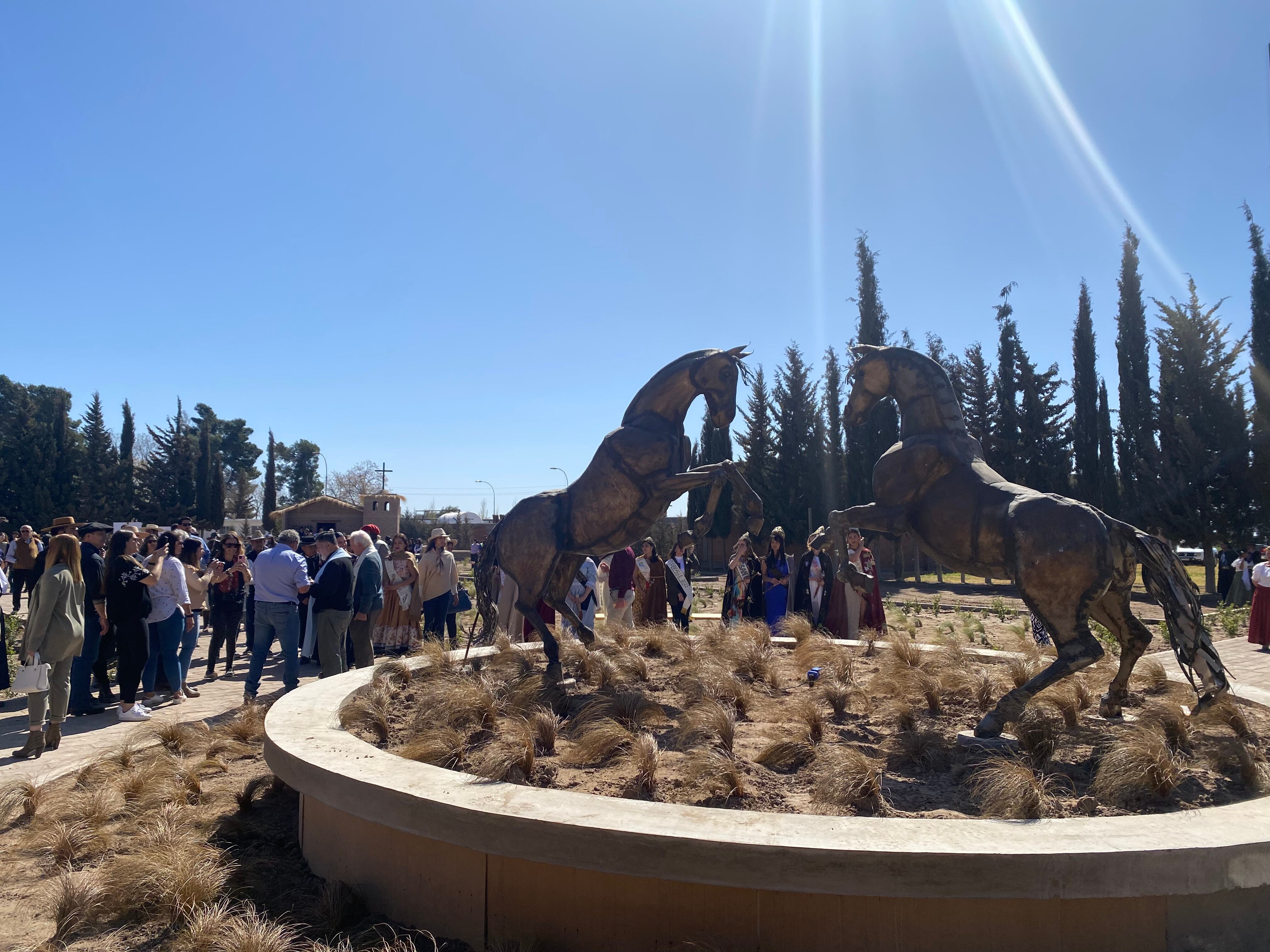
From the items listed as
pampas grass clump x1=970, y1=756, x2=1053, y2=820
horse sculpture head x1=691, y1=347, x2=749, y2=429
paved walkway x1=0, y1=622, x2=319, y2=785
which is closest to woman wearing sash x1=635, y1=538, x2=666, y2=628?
paved walkway x1=0, y1=622, x2=319, y2=785

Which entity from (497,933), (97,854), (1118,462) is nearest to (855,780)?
(497,933)

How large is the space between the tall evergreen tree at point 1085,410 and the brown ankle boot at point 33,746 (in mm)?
32114

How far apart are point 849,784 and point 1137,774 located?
53.5 inches

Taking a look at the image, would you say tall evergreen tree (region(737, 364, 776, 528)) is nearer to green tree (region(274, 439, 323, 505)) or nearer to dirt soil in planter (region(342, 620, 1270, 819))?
dirt soil in planter (region(342, 620, 1270, 819))

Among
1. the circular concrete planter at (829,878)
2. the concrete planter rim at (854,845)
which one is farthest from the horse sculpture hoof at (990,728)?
the circular concrete planter at (829,878)

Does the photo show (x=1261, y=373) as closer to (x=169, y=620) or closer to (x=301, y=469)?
(x=169, y=620)

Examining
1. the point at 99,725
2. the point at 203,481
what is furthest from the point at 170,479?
the point at 99,725

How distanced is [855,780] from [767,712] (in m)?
1.96

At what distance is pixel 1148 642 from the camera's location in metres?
5.16

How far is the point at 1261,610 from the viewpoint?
12.3m

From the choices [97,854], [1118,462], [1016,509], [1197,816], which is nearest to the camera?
[1197,816]

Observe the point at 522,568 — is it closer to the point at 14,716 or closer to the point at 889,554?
the point at 14,716

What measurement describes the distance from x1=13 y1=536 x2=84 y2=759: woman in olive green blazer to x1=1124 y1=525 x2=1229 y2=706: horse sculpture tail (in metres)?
8.08

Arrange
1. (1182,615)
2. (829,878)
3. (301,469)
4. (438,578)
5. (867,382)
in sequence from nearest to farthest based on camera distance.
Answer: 1. (829,878)
2. (1182,615)
3. (867,382)
4. (438,578)
5. (301,469)
